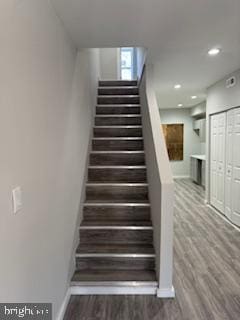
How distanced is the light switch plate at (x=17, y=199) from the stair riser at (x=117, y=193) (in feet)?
7.67

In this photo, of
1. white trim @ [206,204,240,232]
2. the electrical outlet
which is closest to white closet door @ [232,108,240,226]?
white trim @ [206,204,240,232]

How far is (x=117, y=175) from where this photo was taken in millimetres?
3971

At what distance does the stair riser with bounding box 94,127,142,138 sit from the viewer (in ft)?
15.2

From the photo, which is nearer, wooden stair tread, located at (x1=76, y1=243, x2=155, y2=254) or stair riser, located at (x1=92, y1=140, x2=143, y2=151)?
wooden stair tread, located at (x1=76, y1=243, x2=155, y2=254)

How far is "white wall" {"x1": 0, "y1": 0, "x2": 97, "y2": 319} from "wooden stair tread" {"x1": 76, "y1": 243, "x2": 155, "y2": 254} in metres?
0.43

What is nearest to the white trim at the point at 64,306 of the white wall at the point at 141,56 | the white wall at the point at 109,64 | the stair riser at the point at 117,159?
the stair riser at the point at 117,159

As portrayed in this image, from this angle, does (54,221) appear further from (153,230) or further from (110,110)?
(110,110)

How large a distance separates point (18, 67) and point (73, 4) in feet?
3.15

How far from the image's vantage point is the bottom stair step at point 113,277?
2664 mm

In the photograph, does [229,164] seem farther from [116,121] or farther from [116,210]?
[116,210]

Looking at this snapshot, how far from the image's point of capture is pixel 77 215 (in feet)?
10.1

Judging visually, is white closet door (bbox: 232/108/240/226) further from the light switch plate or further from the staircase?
the light switch plate

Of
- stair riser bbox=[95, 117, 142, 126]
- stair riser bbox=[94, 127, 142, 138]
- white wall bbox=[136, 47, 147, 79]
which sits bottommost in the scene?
stair riser bbox=[94, 127, 142, 138]

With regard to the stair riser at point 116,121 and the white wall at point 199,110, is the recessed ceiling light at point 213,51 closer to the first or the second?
the stair riser at point 116,121
